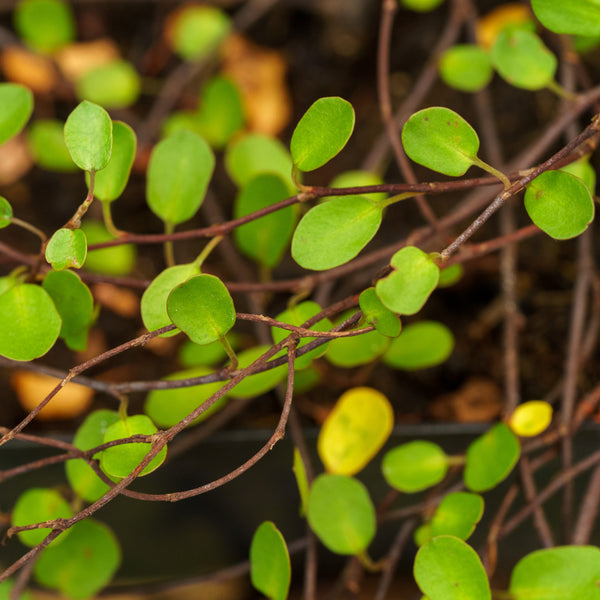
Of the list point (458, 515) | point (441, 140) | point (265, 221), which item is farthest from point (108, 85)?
point (458, 515)

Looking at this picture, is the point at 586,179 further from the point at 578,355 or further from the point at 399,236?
the point at 399,236

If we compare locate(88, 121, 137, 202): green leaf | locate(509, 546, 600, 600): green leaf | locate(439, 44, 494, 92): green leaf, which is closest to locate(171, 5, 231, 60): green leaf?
locate(439, 44, 494, 92): green leaf

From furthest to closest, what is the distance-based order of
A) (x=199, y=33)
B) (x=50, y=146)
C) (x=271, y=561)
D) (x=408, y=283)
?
(x=199, y=33), (x=50, y=146), (x=271, y=561), (x=408, y=283)

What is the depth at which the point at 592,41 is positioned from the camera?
26.1 inches

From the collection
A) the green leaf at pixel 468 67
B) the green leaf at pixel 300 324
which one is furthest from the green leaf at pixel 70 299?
the green leaf at pixel 468 67

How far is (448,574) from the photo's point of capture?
446 mm

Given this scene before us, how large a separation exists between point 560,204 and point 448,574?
27 cm

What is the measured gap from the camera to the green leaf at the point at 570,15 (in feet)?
1.51

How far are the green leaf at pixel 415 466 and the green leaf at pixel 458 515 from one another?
67 mm

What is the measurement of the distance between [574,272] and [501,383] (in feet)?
0.62

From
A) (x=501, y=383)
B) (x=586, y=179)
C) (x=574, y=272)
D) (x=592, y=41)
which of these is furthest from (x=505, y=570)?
(x=592, y=41)

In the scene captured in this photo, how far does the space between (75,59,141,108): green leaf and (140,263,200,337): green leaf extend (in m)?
0.55

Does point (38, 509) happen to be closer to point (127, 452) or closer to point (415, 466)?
point (127, 452)

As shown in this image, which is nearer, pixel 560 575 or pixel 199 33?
pixel 560 575
